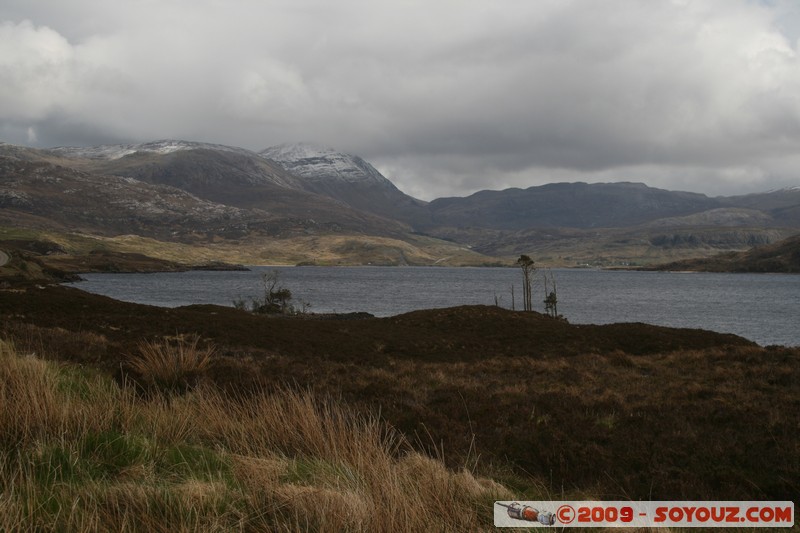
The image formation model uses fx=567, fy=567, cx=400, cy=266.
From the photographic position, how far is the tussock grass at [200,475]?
4.22 meters

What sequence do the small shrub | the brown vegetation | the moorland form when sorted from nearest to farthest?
the moorland
the brown vegetation
the small shrub

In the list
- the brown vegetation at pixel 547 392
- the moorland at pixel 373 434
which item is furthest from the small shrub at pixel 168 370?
the brown vegetation at pixel 547 392

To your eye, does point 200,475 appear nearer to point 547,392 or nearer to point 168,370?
point 168,370

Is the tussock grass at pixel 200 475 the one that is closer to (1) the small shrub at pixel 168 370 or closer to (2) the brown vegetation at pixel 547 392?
(2) the brown vegetation at pixel 547 392

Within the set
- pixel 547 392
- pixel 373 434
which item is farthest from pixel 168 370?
pixel 547 392

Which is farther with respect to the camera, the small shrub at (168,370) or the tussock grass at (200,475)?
the small shrub at (168,370)

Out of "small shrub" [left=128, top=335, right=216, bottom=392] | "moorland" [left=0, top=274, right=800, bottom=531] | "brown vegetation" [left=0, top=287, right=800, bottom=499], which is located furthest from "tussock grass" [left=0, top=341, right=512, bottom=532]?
"small shrub" [left=128, top=335, right=216, bottom=392]

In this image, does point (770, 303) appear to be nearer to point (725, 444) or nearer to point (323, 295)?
point (323, 295)

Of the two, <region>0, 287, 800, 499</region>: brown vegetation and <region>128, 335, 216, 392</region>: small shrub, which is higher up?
<region>128, 335, 216, 392</region>: small shrub

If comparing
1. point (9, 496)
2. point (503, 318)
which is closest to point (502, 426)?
point (9, 496)

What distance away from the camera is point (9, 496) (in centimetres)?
432

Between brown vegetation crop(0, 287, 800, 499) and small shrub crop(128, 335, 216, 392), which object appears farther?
small shrub crop(128, 335, 216, 392)

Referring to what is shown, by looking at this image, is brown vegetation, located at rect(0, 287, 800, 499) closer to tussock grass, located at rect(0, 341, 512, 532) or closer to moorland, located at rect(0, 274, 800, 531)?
moorland, located at rect(0, 274, 800, 531)

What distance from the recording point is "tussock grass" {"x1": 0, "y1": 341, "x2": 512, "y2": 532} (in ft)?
13.8
